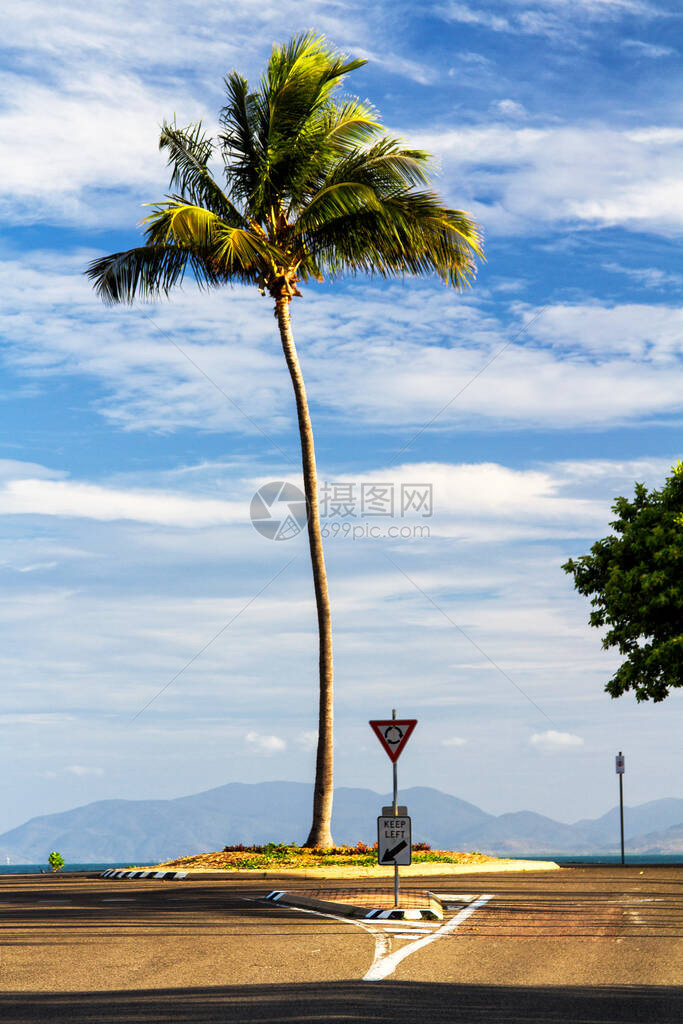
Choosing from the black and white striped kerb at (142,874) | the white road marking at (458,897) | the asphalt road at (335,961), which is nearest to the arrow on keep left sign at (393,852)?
the asphalt road at (335,961)

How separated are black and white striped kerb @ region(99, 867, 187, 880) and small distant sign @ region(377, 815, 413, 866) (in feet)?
26.2

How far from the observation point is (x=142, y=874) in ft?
74.0

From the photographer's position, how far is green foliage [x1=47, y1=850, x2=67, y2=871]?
32938 mm

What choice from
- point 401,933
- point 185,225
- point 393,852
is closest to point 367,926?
point 401,933

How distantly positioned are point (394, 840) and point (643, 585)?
39.6ft

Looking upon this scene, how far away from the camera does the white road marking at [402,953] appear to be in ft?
31.9

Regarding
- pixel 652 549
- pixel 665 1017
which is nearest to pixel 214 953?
pixel 665 1017

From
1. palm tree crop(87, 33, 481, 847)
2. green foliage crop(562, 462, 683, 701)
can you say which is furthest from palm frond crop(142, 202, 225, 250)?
green foliage crop(562, 462, 683, 701)

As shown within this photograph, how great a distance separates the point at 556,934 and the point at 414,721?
3.33 metres

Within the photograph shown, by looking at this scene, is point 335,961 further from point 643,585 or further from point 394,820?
point 643,585

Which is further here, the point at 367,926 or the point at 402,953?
the point at 367,926

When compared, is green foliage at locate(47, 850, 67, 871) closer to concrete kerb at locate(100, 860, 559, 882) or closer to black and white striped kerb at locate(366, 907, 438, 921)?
concrete kerb at locate(100, 860, 559, 882)

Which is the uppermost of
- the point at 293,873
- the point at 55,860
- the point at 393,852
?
the point at 393,852

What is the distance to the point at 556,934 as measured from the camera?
12.8 meters
